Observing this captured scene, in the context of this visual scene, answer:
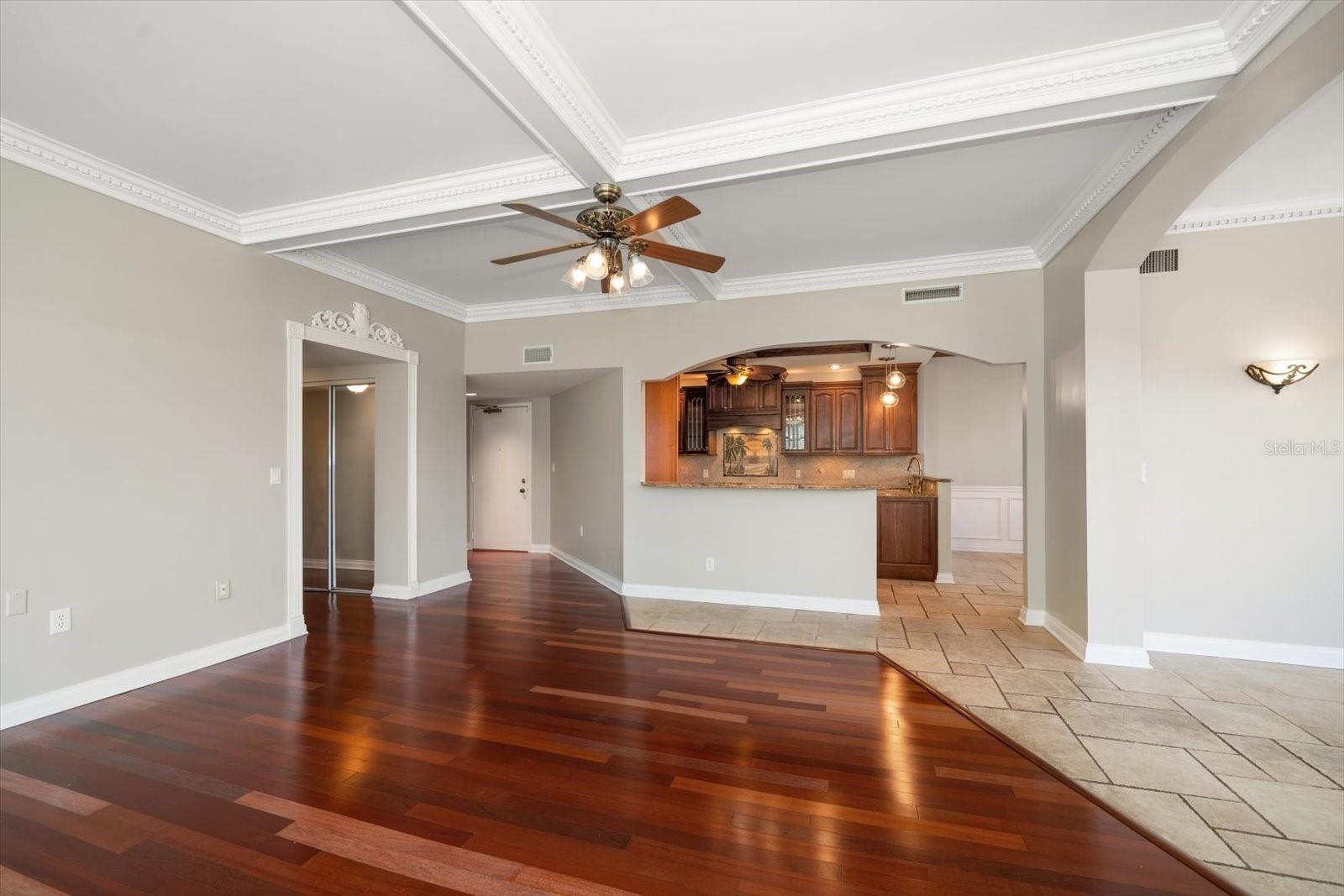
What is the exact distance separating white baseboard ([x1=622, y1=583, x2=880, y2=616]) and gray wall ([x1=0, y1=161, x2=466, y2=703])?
9.84ft

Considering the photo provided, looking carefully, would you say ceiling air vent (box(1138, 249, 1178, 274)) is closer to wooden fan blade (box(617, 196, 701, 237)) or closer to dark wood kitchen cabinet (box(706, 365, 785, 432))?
wooden fan blade (box(617, 196, 701, 237))

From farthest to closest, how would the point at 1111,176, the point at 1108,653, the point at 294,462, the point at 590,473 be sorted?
1. the point at 590,473
2. the point at 294,462
3. the point at 1108,653
4. the point at 1111,176

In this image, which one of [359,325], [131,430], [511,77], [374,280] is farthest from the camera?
[374,280]

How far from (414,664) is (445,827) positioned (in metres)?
1.92

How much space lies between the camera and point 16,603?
304 centimetres

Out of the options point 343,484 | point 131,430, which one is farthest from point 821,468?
point 131,430

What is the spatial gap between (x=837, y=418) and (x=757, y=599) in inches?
142

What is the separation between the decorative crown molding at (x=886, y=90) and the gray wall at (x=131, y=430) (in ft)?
9.33

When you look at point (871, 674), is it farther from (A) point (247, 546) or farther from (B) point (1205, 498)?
(A) point (247, 546)

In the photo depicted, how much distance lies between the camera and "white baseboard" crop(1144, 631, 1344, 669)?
3.87 m

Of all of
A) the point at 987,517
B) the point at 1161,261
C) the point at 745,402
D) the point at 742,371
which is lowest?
the point at 987,517

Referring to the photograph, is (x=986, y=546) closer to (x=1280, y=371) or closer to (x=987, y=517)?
(x=987, y=517)

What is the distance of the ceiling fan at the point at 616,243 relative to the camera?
2.71 meters

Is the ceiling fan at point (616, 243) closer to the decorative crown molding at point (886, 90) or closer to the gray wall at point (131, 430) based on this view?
the decorative crown molding at point (886, 90)
